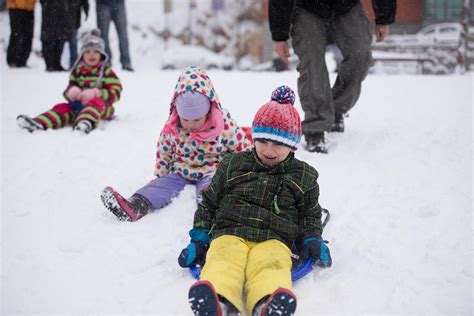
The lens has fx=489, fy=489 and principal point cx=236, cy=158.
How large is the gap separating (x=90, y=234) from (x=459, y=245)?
5.49 feet

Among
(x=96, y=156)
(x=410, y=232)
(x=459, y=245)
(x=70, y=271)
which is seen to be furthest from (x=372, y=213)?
(x=96, y=156)

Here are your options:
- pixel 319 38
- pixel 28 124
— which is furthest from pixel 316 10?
pixel 28 124

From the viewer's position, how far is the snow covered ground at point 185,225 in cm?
180

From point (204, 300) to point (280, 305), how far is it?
0.23 m

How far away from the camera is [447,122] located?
169 inches

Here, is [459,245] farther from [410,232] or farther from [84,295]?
[84,295]

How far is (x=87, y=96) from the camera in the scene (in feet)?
14.3

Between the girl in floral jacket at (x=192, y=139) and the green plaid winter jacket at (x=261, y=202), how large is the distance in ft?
1.63

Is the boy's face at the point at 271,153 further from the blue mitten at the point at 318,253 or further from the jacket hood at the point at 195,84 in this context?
the jacket hood at the point at 195,84

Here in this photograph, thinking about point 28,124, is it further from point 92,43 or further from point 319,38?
point 319,38

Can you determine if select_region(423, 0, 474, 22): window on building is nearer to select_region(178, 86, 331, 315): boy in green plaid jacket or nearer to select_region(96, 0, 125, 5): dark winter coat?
select_region(96, 0, 125, 5): dark winter coat

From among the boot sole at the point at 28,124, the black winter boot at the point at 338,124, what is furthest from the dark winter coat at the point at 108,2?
the black winter boot at the point at 338,124

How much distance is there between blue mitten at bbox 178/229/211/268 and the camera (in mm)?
1893

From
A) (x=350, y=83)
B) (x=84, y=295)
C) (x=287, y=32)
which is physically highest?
(x=287, y=32)
